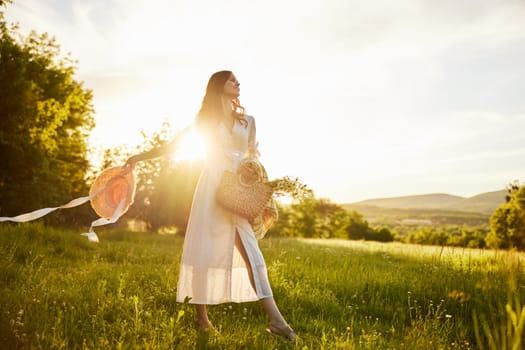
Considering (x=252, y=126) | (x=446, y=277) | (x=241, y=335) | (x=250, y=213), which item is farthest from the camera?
(x=446, y=277)

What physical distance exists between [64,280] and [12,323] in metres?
2.22

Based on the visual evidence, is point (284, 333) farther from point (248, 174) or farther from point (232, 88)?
point (232, 88)

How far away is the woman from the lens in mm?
4039

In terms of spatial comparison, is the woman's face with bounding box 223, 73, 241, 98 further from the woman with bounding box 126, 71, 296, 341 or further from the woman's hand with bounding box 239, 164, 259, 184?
the woman's hand with bounding box 239, 164, 259, 184

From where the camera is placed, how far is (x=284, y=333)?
3799 mm

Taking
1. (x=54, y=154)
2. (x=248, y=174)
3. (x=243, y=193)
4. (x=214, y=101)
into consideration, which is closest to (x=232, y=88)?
(x=214, y=101)

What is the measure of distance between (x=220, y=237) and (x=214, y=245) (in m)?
0.10

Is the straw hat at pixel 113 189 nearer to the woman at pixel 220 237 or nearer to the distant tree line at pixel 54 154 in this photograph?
the woman at pixel 220 237

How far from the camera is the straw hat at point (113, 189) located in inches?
177

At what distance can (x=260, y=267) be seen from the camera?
13.3 ft

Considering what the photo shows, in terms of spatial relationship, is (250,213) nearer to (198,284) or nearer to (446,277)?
(198,284)

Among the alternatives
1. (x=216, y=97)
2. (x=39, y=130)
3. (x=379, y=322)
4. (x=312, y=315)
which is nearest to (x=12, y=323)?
(x=216, y=97)

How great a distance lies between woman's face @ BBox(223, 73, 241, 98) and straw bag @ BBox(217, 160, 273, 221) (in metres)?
0.73

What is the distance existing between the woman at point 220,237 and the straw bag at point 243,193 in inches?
5.3
